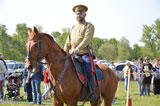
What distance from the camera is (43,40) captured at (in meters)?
5.37

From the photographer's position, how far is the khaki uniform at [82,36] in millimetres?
5910

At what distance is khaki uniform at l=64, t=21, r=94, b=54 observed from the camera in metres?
5.91

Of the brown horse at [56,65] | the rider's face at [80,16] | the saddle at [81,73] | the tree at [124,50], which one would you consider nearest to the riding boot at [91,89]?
the saddle at [81,73]

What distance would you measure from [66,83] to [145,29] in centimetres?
5294

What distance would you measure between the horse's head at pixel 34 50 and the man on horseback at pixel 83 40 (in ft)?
2.92

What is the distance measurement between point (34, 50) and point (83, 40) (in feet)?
4.57

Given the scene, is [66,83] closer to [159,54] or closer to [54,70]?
[54,70]

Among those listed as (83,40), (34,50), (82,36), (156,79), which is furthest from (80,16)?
(156,79)

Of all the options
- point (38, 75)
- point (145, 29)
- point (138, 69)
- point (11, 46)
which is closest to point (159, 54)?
point (145, 29)

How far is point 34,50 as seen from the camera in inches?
200

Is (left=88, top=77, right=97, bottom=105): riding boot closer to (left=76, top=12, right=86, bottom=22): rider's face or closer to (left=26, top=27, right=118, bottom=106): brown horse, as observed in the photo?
(left=26, top=27, right=118, bottom=106): brown horse

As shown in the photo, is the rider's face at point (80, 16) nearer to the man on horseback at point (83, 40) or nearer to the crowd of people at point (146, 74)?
the man on horseback at point (83, 40)

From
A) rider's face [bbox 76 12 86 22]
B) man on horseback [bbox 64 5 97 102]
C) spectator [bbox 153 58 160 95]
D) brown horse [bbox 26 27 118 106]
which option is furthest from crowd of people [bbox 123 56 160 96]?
brown horse [bbox 26 27 118 106]

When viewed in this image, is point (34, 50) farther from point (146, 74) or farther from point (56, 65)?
point (146, 74)
